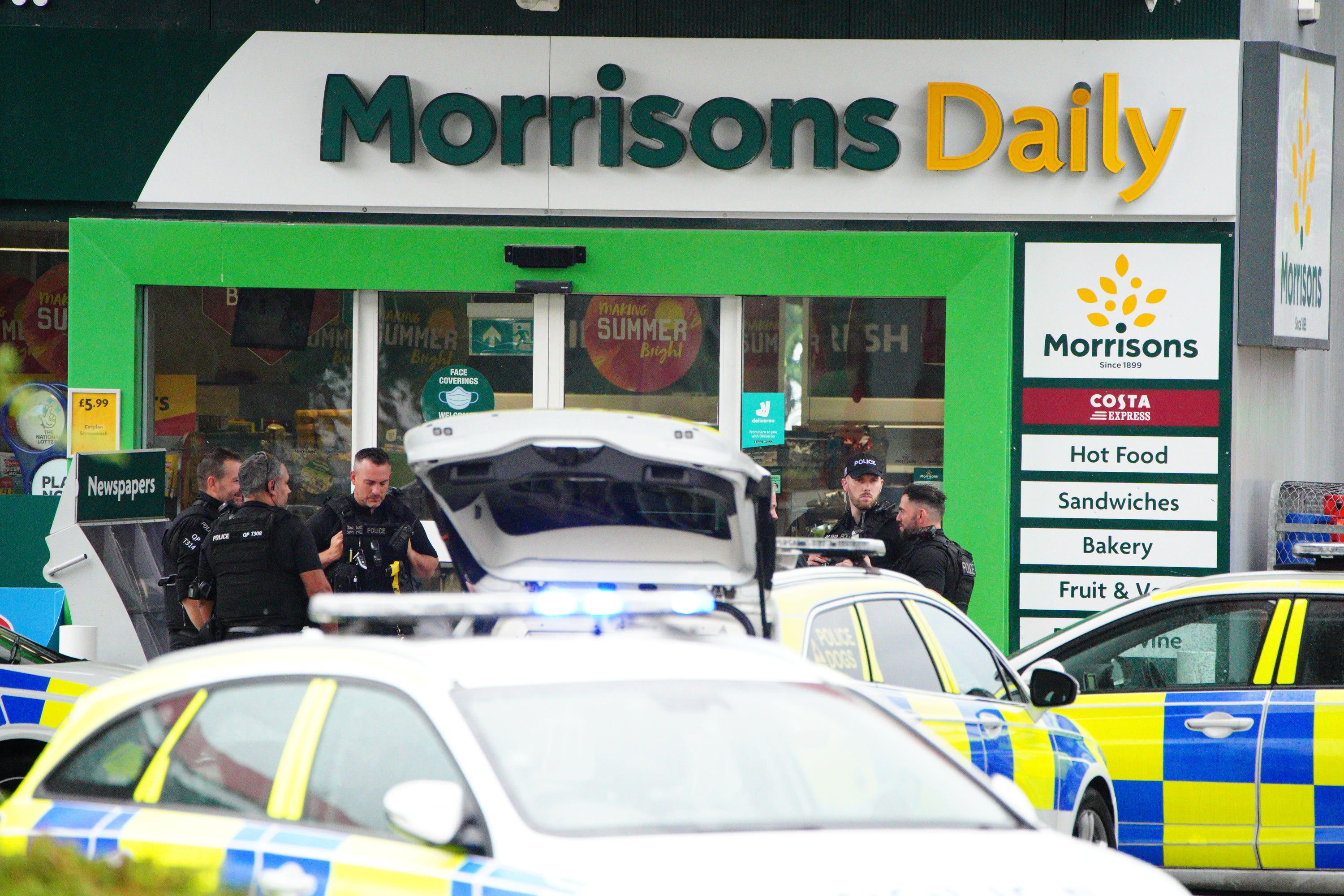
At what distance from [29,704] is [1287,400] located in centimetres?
1022

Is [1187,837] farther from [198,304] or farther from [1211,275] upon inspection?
[198,304]

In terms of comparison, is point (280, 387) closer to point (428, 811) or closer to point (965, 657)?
point (965, 657)

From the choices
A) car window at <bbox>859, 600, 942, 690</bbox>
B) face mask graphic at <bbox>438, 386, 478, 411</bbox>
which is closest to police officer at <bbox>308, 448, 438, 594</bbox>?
face mask graphic at <bbox>438, 386, 478, 411</bbox>

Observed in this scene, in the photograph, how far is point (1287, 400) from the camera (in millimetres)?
12836

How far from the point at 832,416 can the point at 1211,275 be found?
3.10 metres

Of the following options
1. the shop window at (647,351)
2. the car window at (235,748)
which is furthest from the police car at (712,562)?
the shop window at (647,351)

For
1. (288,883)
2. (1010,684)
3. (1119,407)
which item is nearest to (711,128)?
(1119,407)

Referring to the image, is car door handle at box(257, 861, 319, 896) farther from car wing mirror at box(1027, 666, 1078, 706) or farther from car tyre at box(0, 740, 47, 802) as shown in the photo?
car tyre at box(0, 740, 47, 802)

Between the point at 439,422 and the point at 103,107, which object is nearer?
the point at 439,422

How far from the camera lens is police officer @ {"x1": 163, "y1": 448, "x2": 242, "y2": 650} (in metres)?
8.53

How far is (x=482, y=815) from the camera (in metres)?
3.23

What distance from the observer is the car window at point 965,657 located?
6.16m

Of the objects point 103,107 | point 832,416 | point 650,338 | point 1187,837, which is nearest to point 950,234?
point 832,416

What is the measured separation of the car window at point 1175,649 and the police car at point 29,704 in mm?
4781
